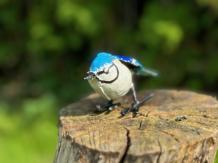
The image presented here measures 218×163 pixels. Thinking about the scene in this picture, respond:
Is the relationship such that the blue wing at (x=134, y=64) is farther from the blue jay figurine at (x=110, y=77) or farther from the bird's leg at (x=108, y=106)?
the bird's leg at (x=108, y=106)

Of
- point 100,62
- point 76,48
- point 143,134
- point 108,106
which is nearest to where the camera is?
point 143,134

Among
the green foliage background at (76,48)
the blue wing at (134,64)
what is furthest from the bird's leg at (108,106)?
the green foliage background at (76,48)

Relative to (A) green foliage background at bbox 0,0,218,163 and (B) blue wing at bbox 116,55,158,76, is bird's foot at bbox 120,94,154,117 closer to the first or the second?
(B) blue wing at bbox 116,55,158,76

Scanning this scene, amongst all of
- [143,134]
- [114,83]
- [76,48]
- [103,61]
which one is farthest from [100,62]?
[76,48]

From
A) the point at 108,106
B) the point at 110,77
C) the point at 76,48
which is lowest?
the point at 108,106

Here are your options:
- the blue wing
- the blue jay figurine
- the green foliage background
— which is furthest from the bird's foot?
the green foliage background

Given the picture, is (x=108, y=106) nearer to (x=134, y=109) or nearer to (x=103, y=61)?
(x=134, y=109)

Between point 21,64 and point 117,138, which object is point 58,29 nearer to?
point 21,64
